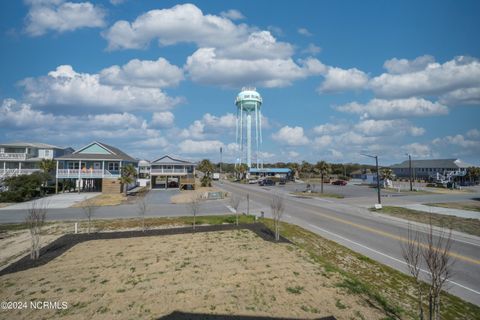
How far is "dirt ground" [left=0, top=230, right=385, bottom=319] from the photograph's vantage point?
31.8ft

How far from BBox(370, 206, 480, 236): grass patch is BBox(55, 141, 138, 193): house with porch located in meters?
40.4

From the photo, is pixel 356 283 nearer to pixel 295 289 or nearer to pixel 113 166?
pixel 295 289

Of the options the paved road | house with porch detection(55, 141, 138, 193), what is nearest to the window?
house with porch detection(55, 141, 138, 193)

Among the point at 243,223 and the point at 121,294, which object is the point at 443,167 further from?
the point at 121,294

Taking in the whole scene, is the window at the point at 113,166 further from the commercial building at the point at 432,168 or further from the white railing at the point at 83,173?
the commercial building at the point at 432,168

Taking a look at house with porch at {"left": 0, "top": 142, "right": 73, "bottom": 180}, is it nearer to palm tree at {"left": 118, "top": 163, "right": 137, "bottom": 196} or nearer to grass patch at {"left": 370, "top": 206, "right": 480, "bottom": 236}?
palm tree at {"left": 118, "top": 163, "right": 137, "bottom": 196}

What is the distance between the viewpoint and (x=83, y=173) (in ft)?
156

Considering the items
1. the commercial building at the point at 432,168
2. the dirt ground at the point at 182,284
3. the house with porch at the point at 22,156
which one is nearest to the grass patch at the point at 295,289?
the dirt ground at the point at 182,284

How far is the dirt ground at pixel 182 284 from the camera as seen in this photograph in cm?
969

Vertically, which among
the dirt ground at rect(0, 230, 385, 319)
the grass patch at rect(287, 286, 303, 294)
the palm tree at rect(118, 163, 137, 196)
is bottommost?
the grass patch at rect(287, 286, 303, 294)

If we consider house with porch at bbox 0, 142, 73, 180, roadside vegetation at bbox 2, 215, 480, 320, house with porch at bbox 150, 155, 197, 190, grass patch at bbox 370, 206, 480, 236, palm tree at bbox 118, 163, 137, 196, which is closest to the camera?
roadside vegetation at bbox 2, 215, 480, 320

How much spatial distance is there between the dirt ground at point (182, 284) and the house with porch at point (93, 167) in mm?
33641

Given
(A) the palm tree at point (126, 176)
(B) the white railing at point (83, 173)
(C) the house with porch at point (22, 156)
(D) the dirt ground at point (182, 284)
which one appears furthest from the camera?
(C) the house with porch at point (22, 156)

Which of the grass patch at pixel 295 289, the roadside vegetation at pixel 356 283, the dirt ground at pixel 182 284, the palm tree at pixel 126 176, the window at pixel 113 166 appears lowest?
the roadside vegetation at pixel 356 283
